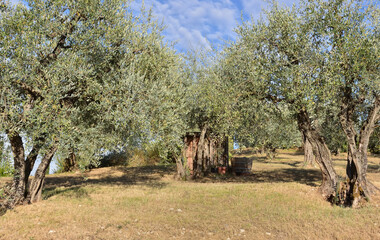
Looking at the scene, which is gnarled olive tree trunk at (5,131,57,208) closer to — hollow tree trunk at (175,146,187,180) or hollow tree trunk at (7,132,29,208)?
hollow tree trunk at (7,132,29,208)

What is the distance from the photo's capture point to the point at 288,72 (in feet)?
47.9

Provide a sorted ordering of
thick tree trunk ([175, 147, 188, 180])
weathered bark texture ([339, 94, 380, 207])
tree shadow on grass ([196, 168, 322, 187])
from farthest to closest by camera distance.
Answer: thick tree trunk ([175, 147, 188, 180]) → tree shadow on grass ([196, 168, 322, 187]) → weathered bark texture ([339, 94, 380, 207])

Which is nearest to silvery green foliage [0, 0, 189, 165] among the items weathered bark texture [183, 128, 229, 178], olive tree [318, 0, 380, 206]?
olive tree [318, 0, 380, 206]

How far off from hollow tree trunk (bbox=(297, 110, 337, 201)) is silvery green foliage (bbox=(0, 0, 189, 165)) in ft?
23.1

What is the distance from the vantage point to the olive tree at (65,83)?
11148mm

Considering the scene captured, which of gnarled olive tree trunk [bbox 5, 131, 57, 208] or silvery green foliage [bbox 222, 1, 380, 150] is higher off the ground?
silvery green foliage [bbox 222, 1, 380, 150]

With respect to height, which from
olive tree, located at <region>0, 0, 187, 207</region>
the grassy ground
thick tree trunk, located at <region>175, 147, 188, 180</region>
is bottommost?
the grassy ground

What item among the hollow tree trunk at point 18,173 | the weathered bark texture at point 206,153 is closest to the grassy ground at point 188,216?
the hollow tree trunk at point 18,173

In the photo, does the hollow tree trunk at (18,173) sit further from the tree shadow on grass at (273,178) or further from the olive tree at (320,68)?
the tree shadow on grass at (273,178)

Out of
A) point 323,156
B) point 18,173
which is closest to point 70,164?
point 18,173

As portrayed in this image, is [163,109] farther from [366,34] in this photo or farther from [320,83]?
[366,34]

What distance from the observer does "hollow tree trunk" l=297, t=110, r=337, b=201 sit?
1577 centimetres

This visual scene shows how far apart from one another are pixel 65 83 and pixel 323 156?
43.8 feet

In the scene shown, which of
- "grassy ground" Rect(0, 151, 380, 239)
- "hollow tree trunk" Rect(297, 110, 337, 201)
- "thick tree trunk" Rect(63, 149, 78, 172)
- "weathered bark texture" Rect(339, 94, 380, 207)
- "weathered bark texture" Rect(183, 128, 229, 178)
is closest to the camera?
"grassy ground" Rect(0, 151, 380, 239)
